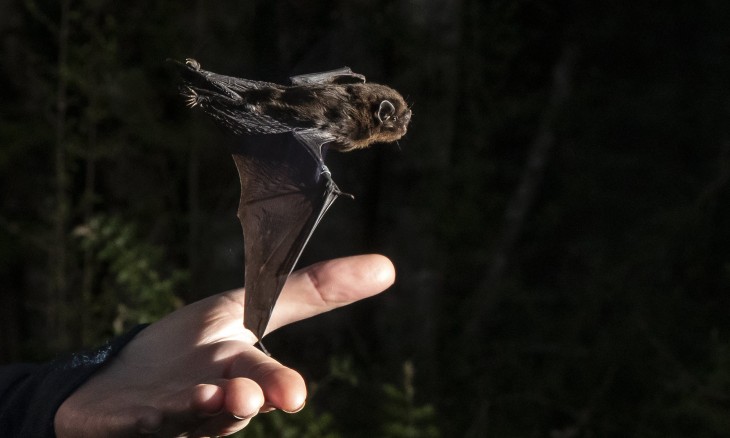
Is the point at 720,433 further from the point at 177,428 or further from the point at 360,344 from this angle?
the point at 177,428

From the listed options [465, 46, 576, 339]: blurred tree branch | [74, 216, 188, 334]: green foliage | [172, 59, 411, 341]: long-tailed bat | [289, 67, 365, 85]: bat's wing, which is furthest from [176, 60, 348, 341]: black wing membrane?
[465, 46, 576, 339]: blurred tree branch

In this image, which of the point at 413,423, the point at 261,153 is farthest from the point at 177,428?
the point at 413,423

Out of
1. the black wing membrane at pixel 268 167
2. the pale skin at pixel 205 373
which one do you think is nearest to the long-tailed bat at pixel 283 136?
the black wing membrane at pixel 268 167

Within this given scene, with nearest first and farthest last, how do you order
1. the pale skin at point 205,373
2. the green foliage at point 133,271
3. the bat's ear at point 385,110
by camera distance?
the pale skin at point 205,373, the bat's ear at point 385,110, the green foliage at point 133,271

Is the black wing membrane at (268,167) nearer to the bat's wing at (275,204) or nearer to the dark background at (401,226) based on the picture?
the bat's wing at (275,204)

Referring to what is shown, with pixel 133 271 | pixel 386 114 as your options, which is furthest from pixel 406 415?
pixel 386 114

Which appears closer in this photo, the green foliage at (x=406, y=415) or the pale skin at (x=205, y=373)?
the pale skin at (x=205, y=373)
